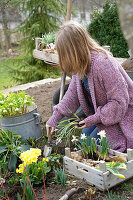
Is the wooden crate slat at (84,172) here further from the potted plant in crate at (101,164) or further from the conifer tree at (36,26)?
the conifer tree at (36,26)

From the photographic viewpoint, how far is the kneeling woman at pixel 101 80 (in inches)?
79.6

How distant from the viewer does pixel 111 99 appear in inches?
83.2

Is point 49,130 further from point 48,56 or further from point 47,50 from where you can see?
point 47,50

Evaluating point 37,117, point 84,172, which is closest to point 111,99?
point 84,172

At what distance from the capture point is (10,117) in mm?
2682

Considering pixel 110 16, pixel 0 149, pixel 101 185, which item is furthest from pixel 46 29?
pixel 101 185

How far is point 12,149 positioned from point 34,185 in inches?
15.0

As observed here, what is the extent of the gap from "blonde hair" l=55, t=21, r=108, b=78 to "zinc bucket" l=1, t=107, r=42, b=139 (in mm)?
885

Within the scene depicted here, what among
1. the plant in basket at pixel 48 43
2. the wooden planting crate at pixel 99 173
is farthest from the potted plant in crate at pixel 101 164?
the plant in basket at pixel 48 43

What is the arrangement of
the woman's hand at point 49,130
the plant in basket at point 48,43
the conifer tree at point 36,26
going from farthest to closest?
the conifer tree at point 36,26, the plant in basket at point 48,43, the woman's hand at point 49,130

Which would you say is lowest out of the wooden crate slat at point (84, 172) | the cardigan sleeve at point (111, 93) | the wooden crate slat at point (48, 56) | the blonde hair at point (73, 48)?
the wooden crate slat at point (84, 172)

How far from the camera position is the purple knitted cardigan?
2086 millimetres

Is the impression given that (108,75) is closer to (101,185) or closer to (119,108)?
(119,108)

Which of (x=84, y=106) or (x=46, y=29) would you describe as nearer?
(x=84, y=106)
